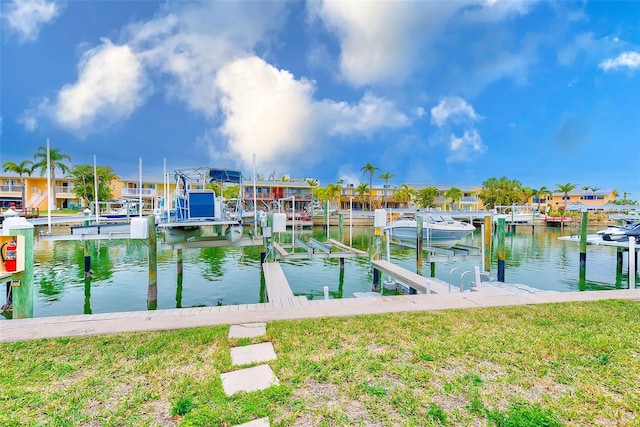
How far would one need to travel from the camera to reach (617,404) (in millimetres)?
3027

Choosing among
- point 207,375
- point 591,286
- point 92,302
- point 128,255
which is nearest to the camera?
point 207,375

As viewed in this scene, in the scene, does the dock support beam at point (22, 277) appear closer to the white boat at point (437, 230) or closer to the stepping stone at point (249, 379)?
the stepping stone at point (249, 379)

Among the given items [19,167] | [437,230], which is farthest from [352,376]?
[19,167]

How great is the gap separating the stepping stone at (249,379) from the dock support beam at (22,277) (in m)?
5.30

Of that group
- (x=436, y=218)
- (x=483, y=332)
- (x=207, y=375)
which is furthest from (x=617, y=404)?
(x=436, y=218)

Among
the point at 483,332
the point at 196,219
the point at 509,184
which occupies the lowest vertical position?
the point at 483,332

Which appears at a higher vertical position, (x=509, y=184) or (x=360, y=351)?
(x=509, y=184)

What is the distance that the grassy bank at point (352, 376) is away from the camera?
2861mm

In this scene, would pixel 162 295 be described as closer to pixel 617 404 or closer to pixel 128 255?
pixel 128 255

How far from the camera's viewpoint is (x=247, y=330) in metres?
4.89

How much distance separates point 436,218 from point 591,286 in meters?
8.00

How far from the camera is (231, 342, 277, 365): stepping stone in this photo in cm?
390

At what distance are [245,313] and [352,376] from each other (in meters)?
2.74

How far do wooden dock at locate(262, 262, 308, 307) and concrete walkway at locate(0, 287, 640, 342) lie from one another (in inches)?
12.4
